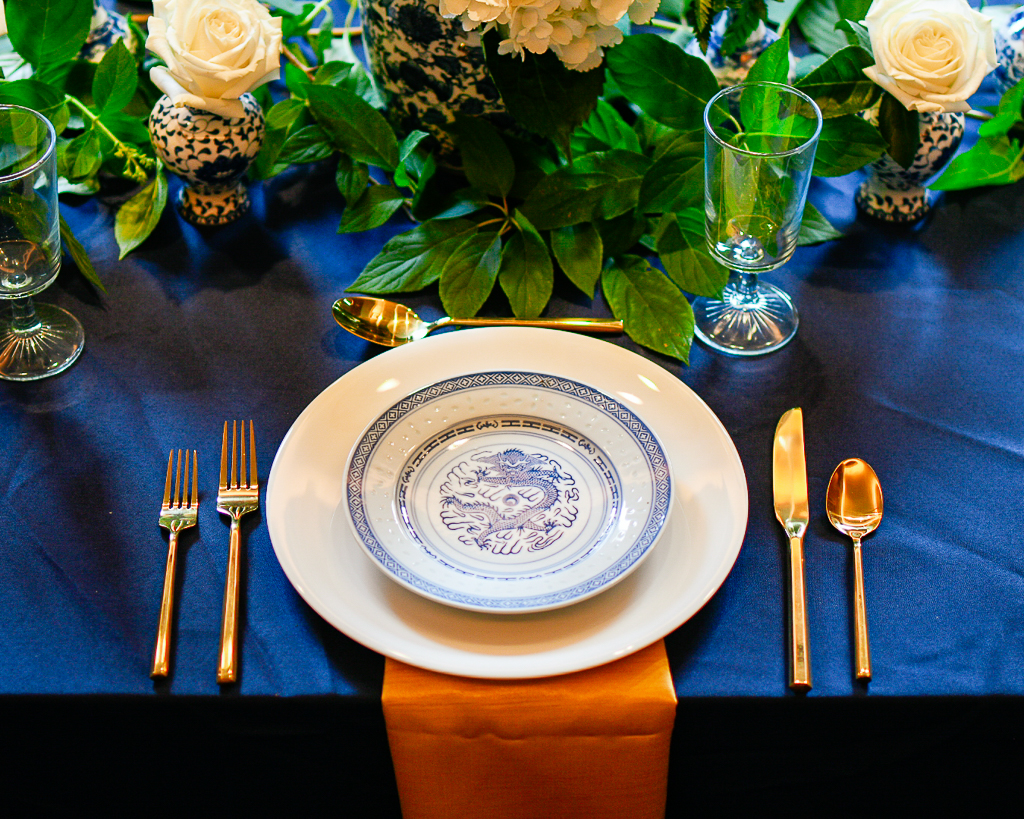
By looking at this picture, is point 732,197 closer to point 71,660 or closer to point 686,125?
point 686,125

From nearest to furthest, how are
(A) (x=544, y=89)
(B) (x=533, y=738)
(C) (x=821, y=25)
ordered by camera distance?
(B) (x=533, y=738) → (A) (x=544, y=89) → (C) (x=821, y=25)

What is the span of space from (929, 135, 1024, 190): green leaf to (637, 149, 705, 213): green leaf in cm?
28

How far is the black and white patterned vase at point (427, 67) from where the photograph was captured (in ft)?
2.61

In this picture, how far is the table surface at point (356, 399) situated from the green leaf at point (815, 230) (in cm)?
2

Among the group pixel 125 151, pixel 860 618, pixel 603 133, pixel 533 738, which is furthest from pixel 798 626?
pixel 125 151

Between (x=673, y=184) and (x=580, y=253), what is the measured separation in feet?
0.34

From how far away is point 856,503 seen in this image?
67 cm

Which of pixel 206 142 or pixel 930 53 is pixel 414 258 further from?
pixel 930 53

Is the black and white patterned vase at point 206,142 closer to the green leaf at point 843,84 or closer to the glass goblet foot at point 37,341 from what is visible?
the glass goblet foot at point 37,341

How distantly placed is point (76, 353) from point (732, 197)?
0.58 metres

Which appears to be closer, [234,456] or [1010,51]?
[234,456]

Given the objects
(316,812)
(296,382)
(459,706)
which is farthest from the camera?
(296,382)

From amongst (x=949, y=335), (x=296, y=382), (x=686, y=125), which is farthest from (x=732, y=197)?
(x=296, y=382)

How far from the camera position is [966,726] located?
0.58m
